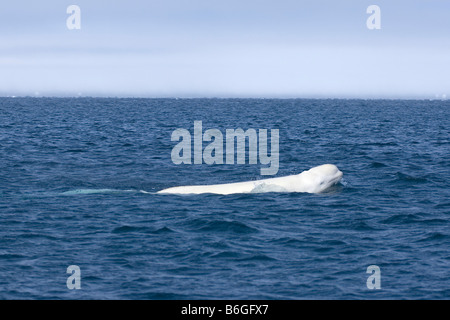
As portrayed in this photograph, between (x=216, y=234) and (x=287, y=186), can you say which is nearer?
(x=216, y=234)

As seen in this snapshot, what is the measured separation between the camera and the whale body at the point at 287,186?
3300 centimetres

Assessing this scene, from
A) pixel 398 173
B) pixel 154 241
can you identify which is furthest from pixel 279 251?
pixel 398 173

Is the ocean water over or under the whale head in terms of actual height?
under

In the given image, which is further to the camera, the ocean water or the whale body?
the whale body

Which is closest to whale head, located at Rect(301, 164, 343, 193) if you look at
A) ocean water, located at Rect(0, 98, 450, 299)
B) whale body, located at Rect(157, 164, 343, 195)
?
whale body, located at Rect(157, 164, 343, 195)

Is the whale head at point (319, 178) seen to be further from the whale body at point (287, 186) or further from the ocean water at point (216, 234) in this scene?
the ocean water at point (216, 234)

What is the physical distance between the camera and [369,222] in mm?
26406

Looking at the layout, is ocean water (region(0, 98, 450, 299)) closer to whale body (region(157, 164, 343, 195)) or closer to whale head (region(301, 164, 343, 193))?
whale head (region(301, 164, 343, 193))

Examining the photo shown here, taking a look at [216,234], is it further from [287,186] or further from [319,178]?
[319,178]

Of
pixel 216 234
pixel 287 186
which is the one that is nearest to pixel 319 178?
pixel 287 186

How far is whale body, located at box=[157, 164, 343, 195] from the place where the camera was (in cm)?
3300

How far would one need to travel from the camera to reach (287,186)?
33406 mm
